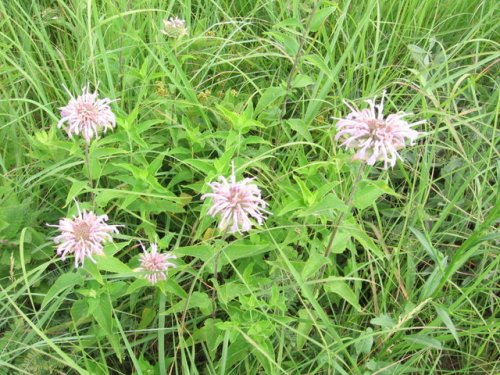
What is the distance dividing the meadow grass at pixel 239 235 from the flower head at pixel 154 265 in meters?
0.05

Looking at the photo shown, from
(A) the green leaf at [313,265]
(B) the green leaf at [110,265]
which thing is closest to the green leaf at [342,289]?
(A) the green leaf at [313,265]

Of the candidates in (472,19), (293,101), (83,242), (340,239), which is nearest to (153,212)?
(83,242)

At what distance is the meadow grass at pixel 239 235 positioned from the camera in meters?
1.53

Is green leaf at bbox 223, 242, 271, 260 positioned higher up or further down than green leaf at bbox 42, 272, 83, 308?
further down

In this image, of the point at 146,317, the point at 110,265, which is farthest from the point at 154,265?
the point at 146,317

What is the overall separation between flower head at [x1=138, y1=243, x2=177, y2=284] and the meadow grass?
45mm

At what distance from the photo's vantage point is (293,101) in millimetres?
2223

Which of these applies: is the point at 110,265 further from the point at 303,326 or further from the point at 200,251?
the point at 303,326

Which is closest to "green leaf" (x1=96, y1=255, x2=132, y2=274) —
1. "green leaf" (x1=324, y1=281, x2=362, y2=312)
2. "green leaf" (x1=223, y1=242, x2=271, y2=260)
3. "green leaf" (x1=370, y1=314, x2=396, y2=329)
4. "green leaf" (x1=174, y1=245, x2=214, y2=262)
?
"green leaf" (x1=174, y1=245, x2=214, y2=262)

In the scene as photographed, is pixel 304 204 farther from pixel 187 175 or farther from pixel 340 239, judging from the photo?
pixel 187 175

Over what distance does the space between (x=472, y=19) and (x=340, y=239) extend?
5.05ft

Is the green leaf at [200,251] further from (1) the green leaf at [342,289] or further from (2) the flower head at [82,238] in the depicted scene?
(1) the green leaf at [342,289]

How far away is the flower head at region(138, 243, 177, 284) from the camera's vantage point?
1.51 meters

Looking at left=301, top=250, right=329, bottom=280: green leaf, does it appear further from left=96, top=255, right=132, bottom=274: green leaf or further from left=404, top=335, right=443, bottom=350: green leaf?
left=96, top=255, right=132, bottom=274: green leaf
